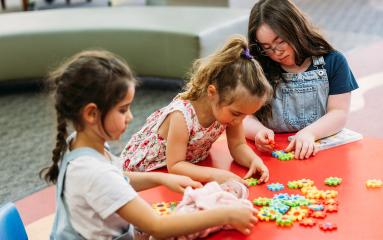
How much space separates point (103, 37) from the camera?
4520mm

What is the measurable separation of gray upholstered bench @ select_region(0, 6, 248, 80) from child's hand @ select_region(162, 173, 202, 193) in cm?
260

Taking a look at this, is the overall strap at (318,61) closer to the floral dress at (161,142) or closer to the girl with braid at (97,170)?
the floral dress at (161,142)

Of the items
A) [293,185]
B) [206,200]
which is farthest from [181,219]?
[293,185]

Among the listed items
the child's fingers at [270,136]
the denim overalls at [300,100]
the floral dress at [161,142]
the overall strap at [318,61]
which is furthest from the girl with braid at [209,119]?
the overall strap at [318,61]

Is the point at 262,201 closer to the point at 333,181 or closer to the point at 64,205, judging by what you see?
the point at 333,181

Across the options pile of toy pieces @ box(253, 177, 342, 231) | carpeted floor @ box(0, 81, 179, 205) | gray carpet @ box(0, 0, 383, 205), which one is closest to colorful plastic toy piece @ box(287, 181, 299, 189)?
pile of toy pieces @ box(253, 177, 342, 231)

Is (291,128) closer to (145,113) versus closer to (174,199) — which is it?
(174,199)

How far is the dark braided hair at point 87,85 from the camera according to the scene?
1342mm

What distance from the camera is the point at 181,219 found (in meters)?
1.37

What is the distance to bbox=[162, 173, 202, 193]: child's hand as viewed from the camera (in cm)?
163

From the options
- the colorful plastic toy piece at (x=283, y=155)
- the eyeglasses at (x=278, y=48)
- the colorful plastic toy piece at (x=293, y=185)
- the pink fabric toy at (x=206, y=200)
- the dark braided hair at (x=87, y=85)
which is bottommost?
the colorful plastic toy piece at (x=283, y=155)

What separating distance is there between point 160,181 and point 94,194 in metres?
0.38

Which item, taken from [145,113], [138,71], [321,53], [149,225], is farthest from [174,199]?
[138,71]

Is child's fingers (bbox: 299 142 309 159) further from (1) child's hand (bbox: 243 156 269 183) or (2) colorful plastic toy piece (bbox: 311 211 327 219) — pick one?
(2) colorful plastic toy piece (bbox: 311 211 327 219)
